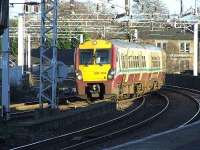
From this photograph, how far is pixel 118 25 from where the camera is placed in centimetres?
7288

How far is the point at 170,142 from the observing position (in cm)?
1378

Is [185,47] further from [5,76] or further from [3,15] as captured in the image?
[3,15]

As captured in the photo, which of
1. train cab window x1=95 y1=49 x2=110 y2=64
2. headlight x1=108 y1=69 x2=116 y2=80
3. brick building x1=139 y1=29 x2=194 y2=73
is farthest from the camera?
brick building x1=139 y1=29 x2=194 y2=73

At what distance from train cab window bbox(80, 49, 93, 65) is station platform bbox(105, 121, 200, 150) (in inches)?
646

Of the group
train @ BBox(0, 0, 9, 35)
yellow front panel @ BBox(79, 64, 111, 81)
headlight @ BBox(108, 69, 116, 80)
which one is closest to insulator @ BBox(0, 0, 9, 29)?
train @ BBox(0, 0, 9, 35)

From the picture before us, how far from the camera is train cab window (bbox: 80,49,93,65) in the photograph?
105 feet

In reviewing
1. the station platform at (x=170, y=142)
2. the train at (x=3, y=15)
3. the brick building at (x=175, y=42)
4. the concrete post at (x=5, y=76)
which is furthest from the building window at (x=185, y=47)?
the train at (x=3, y=15)

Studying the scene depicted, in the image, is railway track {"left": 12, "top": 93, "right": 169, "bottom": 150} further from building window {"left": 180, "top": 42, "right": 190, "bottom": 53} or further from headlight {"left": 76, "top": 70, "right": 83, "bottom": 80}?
building window {"left": 180, "top": 42, "right": 190, "bottom": 53}

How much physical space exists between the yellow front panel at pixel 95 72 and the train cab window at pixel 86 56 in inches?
13.0

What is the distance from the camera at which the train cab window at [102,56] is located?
105 ft

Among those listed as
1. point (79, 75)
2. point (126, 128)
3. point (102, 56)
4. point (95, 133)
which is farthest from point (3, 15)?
point (102, 56)

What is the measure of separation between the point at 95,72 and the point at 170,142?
59.5 feet

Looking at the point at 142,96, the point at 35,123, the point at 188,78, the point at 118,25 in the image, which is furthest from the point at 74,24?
the point at 35,123

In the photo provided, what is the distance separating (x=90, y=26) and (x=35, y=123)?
1901 inches
